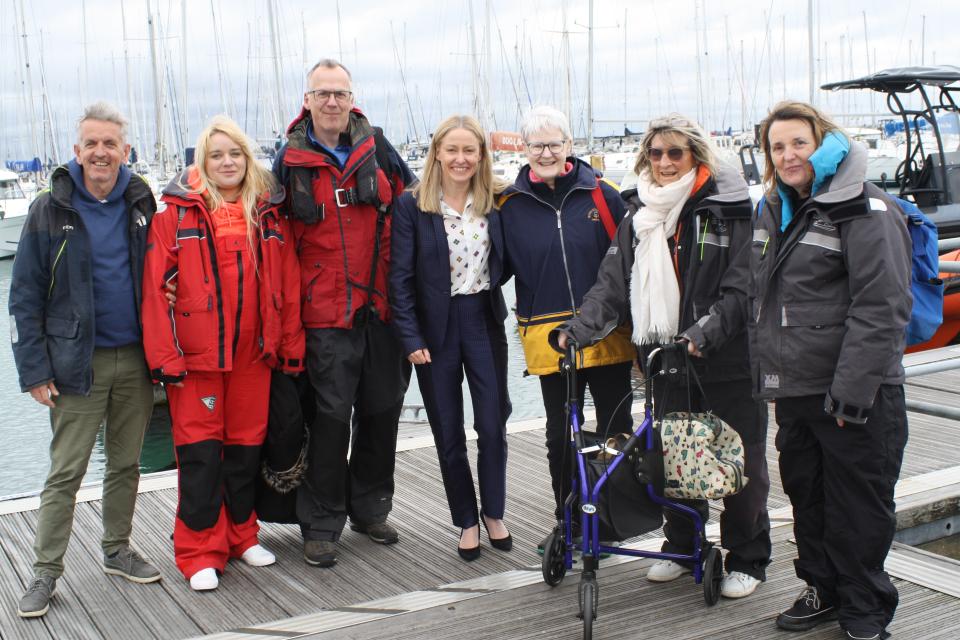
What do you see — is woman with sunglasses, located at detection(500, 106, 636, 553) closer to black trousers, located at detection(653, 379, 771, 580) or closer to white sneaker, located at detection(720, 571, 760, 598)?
black trousers, located at detection(653, 379, 771, 580)

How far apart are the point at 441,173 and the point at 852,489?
2132 millimetres

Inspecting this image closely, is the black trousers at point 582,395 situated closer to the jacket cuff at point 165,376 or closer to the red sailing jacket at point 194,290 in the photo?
the red sailing jacket at point 194,290

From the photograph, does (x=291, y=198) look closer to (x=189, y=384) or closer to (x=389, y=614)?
(x=189, y=384)

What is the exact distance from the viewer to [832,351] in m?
3.10

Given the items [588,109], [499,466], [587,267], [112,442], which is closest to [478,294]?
[587,267]

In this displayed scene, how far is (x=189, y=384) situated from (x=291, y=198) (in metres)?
0.91

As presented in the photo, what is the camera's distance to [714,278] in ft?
11.7

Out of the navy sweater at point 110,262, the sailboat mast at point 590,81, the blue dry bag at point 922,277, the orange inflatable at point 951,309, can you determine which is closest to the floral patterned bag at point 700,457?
the blue dry bag at point 922,277

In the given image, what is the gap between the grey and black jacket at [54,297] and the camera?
3.63 meters

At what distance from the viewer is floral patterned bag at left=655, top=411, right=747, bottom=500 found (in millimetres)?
3357

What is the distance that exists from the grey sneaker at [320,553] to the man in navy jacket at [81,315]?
2.15 feet

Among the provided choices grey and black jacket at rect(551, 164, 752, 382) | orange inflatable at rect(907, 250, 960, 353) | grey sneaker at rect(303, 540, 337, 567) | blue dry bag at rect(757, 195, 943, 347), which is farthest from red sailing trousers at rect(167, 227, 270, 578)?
orange inflatable at rect(907, 250, 960, 353)

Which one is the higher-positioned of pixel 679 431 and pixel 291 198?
pixel 291 198

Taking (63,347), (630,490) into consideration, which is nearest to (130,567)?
(63,347)
